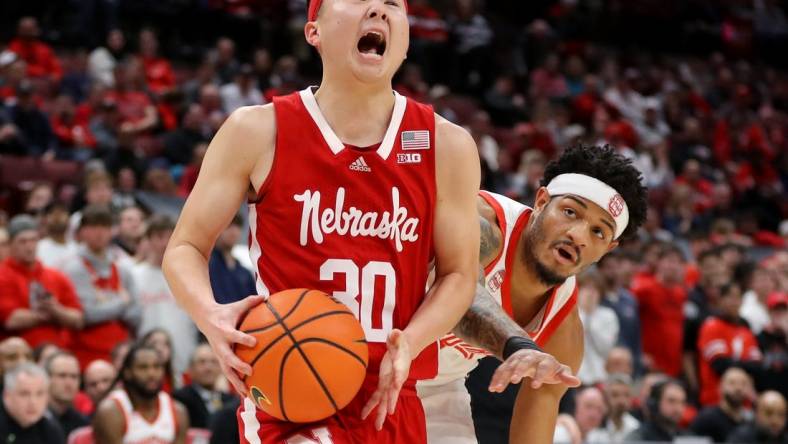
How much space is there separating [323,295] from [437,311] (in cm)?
Result: 36

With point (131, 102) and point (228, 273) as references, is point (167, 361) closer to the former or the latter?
point (228, 273)

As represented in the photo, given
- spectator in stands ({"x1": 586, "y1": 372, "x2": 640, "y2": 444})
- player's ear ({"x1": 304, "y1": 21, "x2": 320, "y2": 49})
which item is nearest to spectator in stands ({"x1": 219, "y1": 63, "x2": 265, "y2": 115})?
spectator in stands ({"x1": 586, "y1": 372, "x2": 640, "y2": 444})

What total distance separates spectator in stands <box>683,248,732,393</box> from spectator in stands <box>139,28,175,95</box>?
6.06 meters

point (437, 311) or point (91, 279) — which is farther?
point (91, 279)

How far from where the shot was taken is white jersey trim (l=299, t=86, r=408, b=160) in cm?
328

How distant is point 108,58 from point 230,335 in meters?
10.6

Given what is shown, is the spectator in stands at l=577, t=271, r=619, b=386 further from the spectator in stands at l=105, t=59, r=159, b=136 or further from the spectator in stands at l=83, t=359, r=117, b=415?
the spectator in stands at l=105, t=59, r=159, b=136

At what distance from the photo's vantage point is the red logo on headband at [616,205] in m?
4.32

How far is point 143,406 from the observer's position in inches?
280

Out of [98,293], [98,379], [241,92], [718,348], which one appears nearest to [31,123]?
[241,92]

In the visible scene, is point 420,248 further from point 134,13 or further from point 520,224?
point 134,13

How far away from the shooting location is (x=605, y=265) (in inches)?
439

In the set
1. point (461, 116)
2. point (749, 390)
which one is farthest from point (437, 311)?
point (461, 116)

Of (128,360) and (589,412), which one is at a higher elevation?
(128,360)
